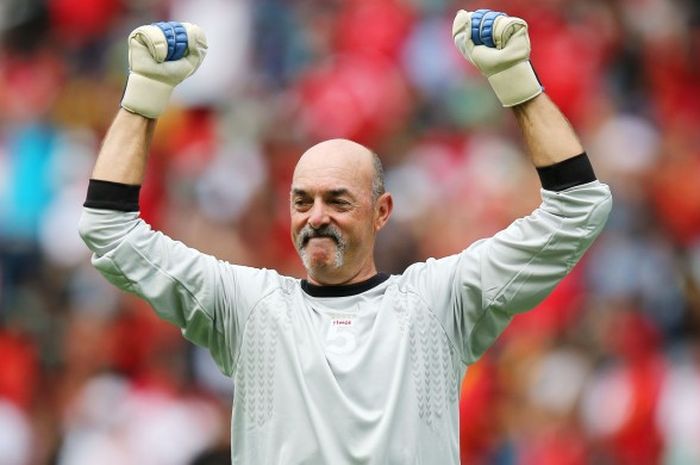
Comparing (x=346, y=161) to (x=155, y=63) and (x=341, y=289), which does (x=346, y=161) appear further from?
(x=155, y=63)

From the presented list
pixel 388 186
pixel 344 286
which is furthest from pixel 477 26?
pixel 388 186

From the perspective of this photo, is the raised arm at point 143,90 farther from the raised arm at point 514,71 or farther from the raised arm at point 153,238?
the raised arm at point 514,71

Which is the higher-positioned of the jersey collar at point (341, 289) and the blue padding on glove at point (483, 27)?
the blue padding on glove at point (483, 27)

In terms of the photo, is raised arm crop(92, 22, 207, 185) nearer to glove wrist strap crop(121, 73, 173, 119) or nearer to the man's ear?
glove wrist strap crop(121, 73, 173, 119)

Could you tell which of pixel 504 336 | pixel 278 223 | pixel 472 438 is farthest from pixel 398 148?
pixel 472 438

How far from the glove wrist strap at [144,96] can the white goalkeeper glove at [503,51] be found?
0.87 meters

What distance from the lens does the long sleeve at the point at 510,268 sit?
15.4 feet

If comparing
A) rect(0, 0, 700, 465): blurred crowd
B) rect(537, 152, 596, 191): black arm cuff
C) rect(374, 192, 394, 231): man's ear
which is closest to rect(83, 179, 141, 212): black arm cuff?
rect(374, 192, 394, 231): man's ear

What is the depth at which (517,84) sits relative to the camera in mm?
4832

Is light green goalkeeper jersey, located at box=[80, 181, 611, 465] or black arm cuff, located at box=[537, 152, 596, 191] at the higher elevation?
black arm cuff, located at box=[537, 152, 596, 191]

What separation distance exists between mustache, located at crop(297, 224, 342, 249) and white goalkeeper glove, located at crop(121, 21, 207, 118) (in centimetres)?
55

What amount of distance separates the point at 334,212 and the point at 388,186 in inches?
201

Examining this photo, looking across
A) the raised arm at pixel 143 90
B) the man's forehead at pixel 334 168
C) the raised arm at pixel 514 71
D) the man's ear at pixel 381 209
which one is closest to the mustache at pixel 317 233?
the man's forehead at pixel 334 168

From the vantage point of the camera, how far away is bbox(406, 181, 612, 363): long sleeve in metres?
4.70
